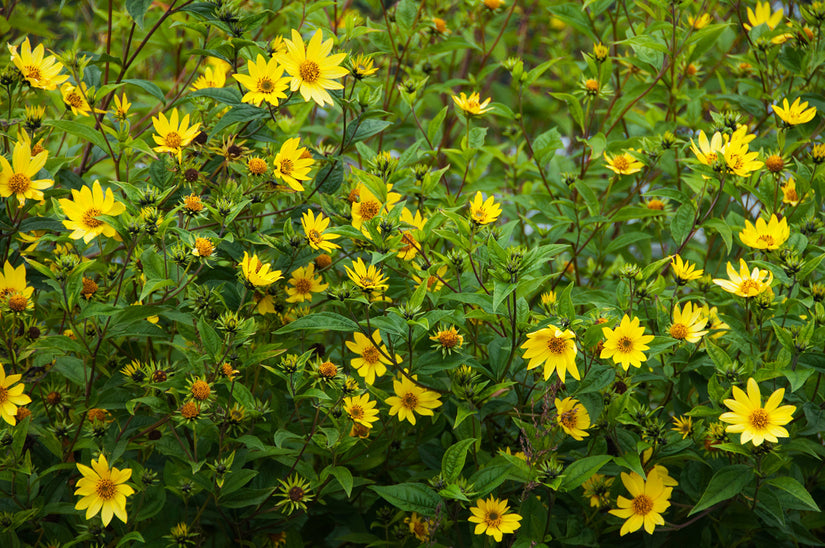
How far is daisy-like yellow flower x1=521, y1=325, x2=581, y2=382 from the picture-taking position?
4.26 ft

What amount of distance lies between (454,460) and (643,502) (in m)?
0.38

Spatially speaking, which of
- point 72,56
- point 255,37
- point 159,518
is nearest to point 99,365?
point 159,518

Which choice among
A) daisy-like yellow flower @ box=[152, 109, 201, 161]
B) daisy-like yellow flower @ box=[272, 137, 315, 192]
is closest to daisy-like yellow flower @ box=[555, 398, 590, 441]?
daisy-like yellow flower @ box=[272, 137, 315, 192]

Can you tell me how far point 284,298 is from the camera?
1.55 meters

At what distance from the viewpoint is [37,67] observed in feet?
5.06

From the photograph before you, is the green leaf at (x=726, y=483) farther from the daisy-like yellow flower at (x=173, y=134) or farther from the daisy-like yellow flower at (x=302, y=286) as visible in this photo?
the daisy-like yellow flower at (x=173, y=134)

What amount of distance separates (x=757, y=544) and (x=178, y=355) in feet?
4.49

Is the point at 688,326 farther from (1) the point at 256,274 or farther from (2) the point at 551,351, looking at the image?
(1) the point at 256,274

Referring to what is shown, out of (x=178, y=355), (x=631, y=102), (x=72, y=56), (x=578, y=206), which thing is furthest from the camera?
(x=631, y=102)

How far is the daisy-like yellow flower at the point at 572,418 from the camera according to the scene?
1372 millimetres

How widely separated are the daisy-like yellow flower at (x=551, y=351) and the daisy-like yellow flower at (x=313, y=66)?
60 cm

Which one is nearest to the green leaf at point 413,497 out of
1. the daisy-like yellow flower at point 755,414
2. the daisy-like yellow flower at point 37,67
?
the daisy-like yellow flower at point 755,414

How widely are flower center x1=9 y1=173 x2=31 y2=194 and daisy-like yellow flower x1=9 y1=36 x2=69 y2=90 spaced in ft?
0.74

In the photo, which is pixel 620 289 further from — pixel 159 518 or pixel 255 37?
pixel 255 37
